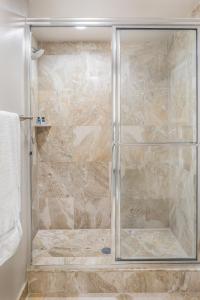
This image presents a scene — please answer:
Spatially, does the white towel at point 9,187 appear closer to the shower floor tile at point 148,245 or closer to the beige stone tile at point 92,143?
the shower floor tile at point 148,245

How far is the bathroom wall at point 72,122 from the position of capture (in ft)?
11.8

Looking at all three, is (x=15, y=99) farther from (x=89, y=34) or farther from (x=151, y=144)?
(x=89, y=34)

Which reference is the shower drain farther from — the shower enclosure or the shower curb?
the shower curb

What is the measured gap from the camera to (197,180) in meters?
2.52

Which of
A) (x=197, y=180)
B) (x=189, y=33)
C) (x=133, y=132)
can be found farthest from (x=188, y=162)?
(x=189, y=33)

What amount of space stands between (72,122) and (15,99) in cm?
150

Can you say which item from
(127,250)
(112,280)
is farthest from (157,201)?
(112,280)

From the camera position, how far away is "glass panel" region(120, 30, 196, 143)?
8.05ft

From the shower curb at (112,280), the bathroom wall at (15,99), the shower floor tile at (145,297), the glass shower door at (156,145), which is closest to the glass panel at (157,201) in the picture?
the glass shower door at (156,145)

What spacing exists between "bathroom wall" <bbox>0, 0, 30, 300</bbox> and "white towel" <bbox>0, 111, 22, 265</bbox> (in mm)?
250

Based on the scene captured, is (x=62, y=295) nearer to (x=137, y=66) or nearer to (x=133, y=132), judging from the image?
(x=133, y=132)

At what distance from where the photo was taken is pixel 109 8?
281cm

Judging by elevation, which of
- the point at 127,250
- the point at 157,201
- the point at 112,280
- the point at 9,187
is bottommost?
the point at 112,280

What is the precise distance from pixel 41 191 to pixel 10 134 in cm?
210
